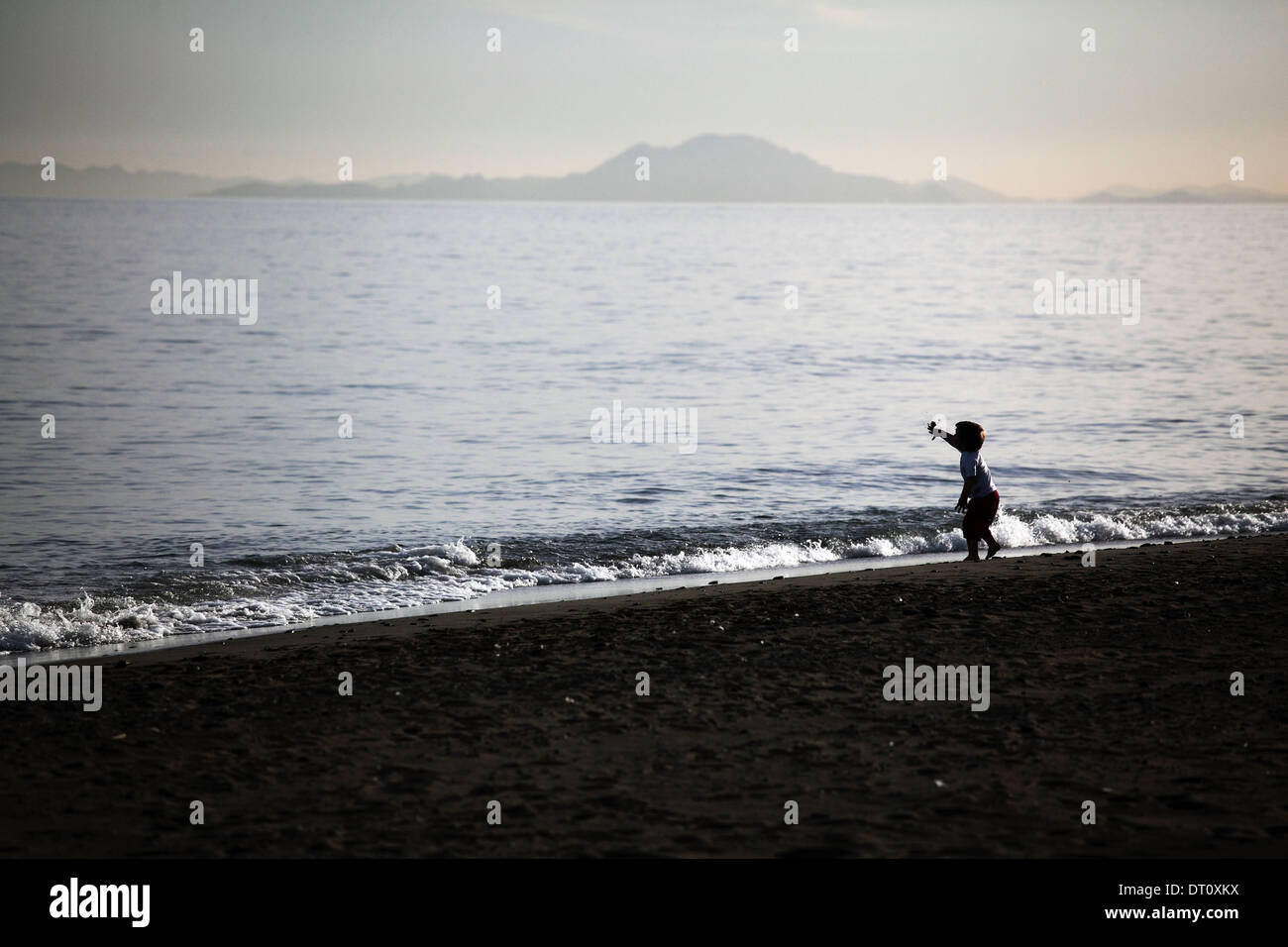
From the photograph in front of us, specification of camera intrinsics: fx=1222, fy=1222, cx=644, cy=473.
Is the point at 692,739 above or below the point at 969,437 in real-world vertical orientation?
below

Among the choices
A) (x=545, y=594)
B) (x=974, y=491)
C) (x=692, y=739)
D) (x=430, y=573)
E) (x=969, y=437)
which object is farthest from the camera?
(x=430, y=573)

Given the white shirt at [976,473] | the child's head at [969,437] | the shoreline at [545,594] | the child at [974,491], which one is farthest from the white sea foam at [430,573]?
the child's head at [969,437]

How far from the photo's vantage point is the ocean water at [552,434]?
51.7 feet

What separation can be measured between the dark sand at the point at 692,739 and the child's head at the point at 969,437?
105 inches

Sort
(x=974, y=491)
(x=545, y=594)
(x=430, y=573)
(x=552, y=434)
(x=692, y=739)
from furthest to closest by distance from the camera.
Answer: (x=552, y=434) < (x=430, y=573) < (x=974, y=491) < (x=545, y=594) < (x=692, y=739)

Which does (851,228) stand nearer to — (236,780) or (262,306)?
(262,306)

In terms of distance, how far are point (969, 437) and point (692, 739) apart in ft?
24.4

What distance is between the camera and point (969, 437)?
14227mm

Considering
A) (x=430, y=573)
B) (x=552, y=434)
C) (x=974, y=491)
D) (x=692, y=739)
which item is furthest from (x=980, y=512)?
(x=552, y=434)

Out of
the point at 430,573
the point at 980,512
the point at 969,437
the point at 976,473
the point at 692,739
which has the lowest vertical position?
the point at 692,739

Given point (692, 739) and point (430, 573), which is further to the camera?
point (430, 573)

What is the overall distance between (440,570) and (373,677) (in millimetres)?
5802

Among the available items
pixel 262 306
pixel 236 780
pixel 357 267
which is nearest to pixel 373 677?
pixel 236 780

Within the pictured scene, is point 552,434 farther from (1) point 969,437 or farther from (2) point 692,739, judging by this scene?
(2) point 692,739
